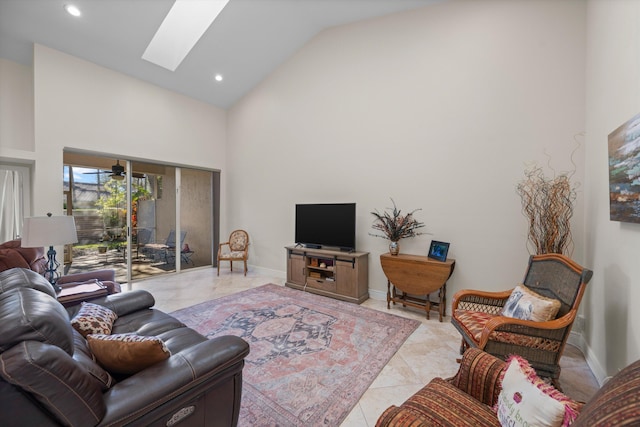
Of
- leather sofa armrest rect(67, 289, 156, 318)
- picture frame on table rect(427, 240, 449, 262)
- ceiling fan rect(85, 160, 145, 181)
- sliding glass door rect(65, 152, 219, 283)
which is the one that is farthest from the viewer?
ceiling fan rect(85, 160, 145, 181)

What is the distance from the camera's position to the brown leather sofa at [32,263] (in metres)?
2.23

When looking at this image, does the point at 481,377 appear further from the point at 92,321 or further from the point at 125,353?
the point at 92,321

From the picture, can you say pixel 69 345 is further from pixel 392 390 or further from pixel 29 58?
pixel 29 58

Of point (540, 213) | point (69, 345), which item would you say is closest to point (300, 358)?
point (69, 345)

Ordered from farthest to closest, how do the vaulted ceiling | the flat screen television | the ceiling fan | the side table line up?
the ceiling fan → the flat screen television → the vaulted ceiling → the side table

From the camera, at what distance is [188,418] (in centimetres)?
115

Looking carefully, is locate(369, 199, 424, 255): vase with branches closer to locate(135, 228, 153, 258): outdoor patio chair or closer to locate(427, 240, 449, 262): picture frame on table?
locate(427, 240, 449, 262): picture frame on table

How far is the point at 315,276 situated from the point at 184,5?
4.33m

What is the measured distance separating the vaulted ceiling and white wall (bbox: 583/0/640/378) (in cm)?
204

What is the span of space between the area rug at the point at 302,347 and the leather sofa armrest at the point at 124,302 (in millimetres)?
713

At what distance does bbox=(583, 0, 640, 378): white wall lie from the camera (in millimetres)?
1652

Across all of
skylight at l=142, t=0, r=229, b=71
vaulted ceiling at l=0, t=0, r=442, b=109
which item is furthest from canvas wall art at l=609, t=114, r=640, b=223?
skylight at l=142, t=0, r=229, b=71

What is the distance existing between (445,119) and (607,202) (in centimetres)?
176

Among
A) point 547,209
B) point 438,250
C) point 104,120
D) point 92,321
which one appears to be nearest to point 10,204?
point 104,120
